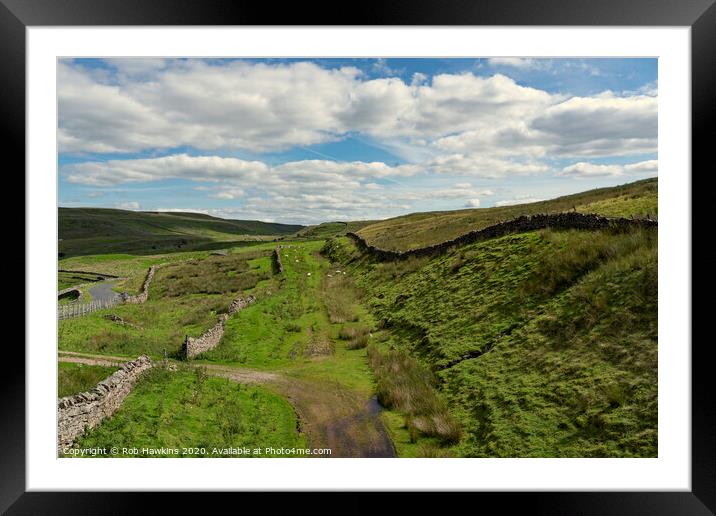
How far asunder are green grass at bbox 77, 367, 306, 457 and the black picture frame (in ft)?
6.32

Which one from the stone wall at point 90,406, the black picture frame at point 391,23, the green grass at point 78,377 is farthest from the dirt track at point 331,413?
the stone wall at point 90,406

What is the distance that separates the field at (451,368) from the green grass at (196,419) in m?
0.04

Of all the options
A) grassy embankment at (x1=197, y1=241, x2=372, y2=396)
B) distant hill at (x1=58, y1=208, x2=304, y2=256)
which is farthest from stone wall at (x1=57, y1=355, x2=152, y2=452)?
distant hill at (x1=58, y1=208, x2=304, y2=256)

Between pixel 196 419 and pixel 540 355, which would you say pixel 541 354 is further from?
pixel 196 419

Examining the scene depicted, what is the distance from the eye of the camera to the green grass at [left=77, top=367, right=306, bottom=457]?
23.7ft

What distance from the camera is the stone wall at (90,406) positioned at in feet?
22.6

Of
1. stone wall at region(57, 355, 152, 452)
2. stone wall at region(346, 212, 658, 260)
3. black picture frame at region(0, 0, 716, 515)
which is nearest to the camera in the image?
black picture frame at region(0, 0, 716, 515)

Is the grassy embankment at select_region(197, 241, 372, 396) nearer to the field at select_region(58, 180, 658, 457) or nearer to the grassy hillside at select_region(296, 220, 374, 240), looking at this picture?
the field at select_region(58, 180, 658, 457)

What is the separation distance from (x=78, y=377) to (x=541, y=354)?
11.8 metres

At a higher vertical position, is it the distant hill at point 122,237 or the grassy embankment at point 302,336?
the distant hill at point 122,237

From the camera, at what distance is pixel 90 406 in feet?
24.3

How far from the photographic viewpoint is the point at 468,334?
10742 mm

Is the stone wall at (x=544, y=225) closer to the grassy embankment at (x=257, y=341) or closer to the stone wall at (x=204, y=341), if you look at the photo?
the grassy embankment at (x=257, y=341)

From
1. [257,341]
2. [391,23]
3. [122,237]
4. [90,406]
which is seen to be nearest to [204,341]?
[257,341]
